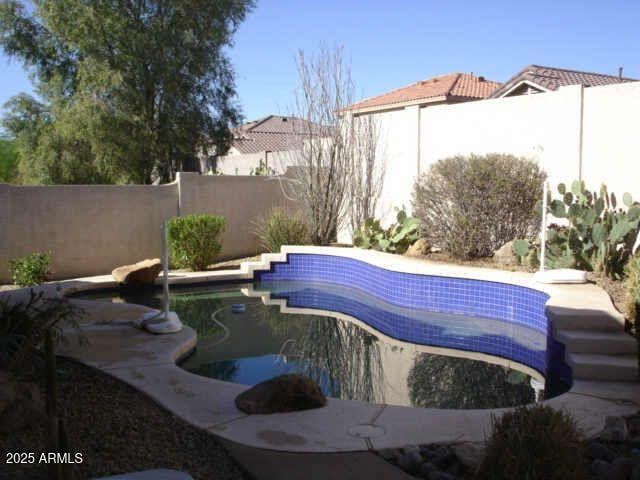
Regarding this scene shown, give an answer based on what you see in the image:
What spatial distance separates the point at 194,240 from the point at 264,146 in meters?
20.3

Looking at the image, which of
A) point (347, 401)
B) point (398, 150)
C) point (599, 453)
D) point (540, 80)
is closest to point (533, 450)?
point (599, 453)

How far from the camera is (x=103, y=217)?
1082 centimetres

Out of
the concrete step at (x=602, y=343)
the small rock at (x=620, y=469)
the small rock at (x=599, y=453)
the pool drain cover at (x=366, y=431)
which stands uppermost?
the concrete step at (x=602, y=343)

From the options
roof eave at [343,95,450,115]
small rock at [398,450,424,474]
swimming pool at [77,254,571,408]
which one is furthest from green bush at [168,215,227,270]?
roof eave at [343,95,450,115]

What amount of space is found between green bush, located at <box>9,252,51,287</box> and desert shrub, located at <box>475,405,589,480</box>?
8246 mm

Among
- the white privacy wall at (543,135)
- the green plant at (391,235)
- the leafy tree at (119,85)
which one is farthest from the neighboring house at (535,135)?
the leafy tree at (119,85)

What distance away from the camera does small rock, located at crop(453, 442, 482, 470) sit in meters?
3.21

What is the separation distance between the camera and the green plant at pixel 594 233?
766 centimetres

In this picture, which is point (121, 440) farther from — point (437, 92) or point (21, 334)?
point (437, 92)

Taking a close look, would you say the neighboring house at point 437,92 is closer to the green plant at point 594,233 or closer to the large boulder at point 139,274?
the large boulder at point 139,274

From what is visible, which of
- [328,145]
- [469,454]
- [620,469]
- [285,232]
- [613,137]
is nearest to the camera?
[620,469]

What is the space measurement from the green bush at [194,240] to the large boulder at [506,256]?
16.1 ft

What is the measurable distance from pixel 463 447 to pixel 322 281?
7153 millimetres

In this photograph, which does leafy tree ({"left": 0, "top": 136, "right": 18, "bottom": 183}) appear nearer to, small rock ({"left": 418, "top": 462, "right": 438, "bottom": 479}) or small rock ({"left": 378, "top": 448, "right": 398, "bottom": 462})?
A: small rock ({"left": 378, "top": 448, "right": 398, "bottom": 462})
